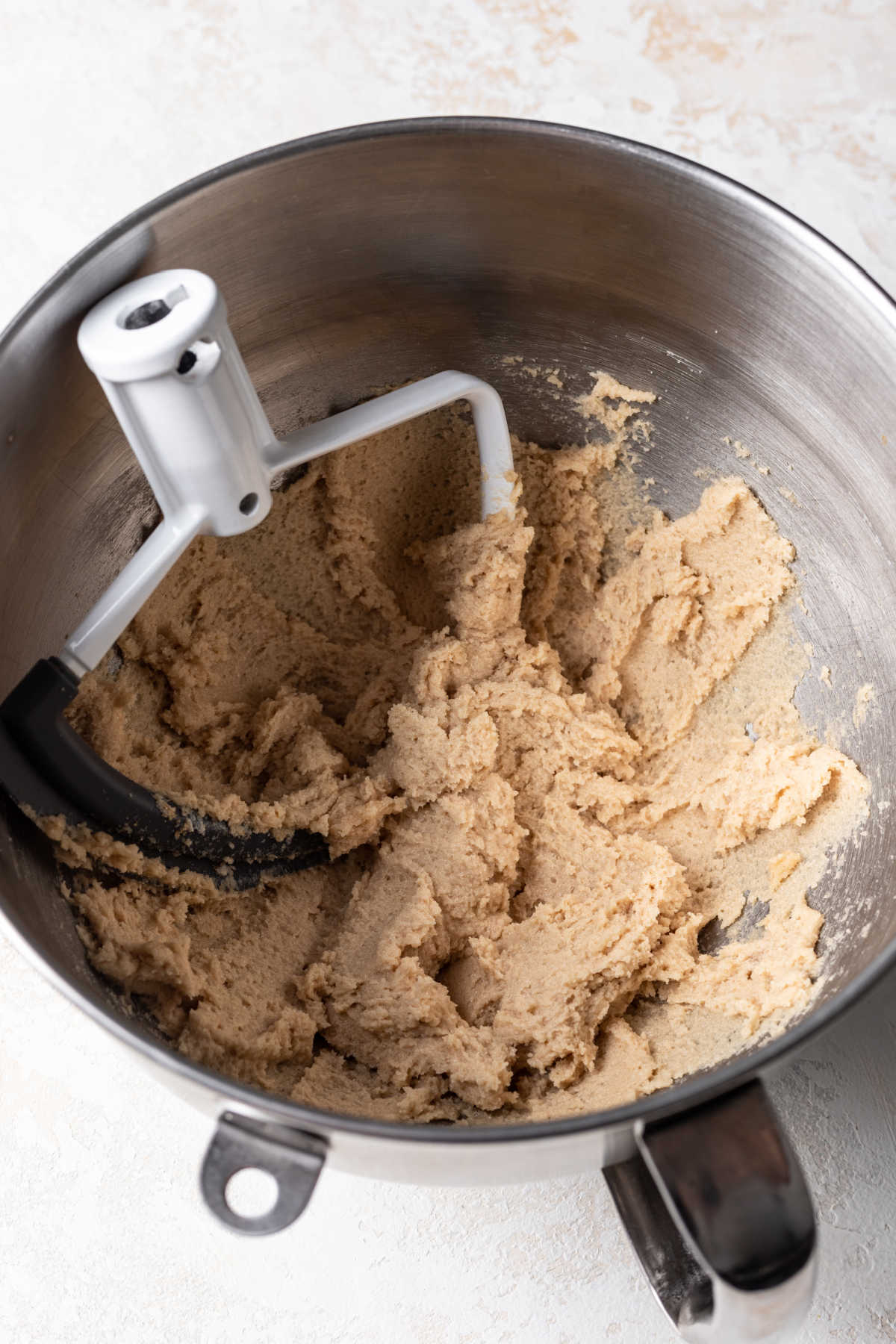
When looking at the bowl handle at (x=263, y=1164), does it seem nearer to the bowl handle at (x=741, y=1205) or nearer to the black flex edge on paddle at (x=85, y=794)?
the bowl handle at (x=741, y=1205)

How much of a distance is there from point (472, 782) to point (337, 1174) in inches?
17.4

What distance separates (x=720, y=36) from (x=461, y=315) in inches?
29.3

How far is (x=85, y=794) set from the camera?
3.62ft

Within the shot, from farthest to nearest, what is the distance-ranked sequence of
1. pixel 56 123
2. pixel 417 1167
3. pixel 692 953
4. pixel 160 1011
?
pixel 56 123, pixel 692 953, pixel 160 1011, pixel 417 1167

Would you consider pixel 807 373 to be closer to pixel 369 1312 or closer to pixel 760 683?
pixel 760 683

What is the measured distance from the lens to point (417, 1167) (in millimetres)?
860

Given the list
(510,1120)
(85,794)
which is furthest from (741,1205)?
(85,794)

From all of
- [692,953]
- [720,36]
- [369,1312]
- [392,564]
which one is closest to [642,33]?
[720,36]

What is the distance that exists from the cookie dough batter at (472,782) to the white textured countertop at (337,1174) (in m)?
0.18

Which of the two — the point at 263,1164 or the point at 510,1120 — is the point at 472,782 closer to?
the point at 510,1120

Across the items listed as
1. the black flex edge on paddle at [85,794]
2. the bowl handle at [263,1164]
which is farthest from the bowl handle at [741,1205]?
the black flex edge on paddle at [85,794]

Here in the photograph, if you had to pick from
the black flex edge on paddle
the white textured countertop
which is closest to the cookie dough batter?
the black flex edge on paddle

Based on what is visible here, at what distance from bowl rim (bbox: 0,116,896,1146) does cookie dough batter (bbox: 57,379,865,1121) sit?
0.37ft

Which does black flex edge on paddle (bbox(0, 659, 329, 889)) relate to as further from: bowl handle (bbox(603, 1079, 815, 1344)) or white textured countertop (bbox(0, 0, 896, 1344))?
bowl handle (bbox(603, 1079, 815, 1344))
